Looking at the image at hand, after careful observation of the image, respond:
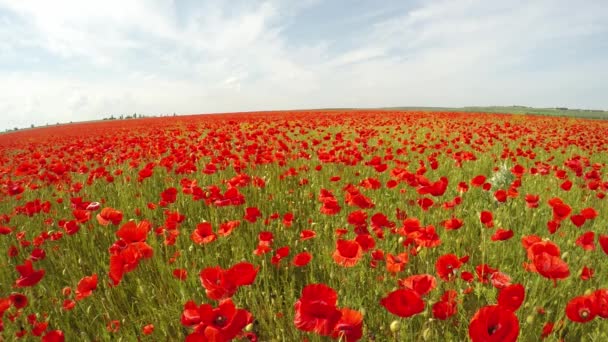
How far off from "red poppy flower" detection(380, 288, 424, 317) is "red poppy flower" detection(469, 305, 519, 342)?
16cm

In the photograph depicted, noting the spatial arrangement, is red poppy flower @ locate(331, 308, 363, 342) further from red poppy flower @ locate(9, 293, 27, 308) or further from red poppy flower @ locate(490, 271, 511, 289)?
red poppy flower @ locate(9, 293, 27, 308)

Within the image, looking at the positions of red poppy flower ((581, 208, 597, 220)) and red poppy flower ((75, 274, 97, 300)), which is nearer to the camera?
red poppy flower ((75, 274, 97, 300))

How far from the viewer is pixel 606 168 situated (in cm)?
564

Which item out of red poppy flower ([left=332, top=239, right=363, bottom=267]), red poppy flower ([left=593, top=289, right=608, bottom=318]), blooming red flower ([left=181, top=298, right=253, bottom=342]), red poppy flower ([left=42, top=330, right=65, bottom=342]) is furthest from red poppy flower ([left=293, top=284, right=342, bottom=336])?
red poppy flower ([left=42, top=330, right=65, bottom=342])

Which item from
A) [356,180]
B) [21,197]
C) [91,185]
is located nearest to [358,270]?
[356,180]

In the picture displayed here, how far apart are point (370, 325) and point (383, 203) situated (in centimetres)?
207

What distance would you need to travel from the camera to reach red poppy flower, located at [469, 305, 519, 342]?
0.86 meters

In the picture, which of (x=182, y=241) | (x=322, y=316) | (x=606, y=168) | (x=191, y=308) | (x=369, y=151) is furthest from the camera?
(x=369, y=151)

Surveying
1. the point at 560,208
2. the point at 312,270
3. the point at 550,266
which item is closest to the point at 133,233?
the point at 312,270

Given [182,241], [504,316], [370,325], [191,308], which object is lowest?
[370,325]

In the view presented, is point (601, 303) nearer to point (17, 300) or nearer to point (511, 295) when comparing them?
point (511, 295)

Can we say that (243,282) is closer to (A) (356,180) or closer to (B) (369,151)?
(A) (356,180)

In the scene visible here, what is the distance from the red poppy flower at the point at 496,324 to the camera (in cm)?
86

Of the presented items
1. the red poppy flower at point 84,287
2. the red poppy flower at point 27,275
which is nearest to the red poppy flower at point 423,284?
the red poppy flower at point 84,287
